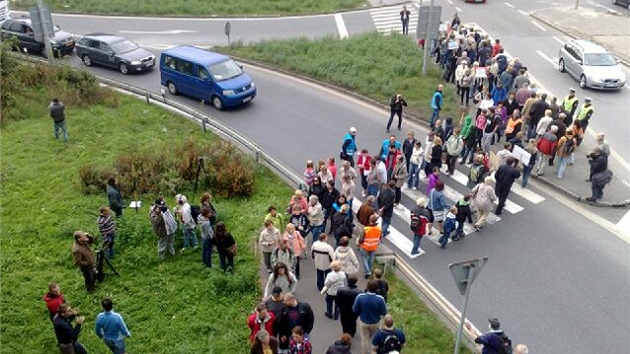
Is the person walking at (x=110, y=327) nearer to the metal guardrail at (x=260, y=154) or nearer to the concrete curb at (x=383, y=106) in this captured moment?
the metal guardrail at (x=260, y=154)

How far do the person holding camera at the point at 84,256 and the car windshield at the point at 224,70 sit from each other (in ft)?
37.9

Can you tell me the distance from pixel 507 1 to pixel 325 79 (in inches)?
797

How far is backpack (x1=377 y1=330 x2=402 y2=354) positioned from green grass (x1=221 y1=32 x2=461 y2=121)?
1374 cm

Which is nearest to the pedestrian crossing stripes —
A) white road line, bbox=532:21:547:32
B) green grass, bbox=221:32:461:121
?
green grass, bbox=221:32:461:121

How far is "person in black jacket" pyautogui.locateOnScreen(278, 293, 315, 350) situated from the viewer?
10.1 meters

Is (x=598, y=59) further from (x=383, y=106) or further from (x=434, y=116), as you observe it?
(x=383, y=106)

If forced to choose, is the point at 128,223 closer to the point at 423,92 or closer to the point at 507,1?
the point at 423,92

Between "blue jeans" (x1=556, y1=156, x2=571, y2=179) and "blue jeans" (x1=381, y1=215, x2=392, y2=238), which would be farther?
"blue jeans" (x1=556, y1=156, x2=571, y2=179)

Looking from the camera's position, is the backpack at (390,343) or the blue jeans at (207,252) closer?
the backpack at (390,343)

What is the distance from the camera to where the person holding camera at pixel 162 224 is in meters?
13.5

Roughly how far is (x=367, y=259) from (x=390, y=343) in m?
3.62

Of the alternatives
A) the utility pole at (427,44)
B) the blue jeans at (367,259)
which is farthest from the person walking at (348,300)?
the utility pole at (427,44)

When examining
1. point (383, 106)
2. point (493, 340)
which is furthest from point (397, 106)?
point (493, 340)

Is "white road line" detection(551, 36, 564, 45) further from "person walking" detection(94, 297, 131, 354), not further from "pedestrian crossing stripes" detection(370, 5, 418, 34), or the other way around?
"person walking" detection(94, 297, 131, 354)
